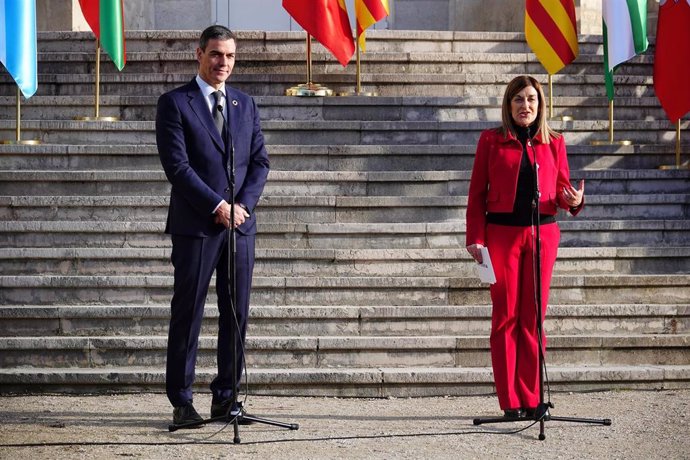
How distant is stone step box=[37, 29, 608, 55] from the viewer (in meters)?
13.5

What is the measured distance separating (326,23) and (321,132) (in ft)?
5.76

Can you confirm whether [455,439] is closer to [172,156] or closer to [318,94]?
[172,156]

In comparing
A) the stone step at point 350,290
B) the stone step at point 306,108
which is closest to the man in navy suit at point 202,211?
the stone step at point 350,290

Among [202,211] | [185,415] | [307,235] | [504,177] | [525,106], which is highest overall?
[525,106]

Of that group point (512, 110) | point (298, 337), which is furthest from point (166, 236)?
point (512, 110)

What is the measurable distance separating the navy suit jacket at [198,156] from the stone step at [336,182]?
3049mm

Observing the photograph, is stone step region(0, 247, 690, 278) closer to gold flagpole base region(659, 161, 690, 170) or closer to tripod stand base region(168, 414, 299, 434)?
gold flagpole base region(659, 161, 690, 170)

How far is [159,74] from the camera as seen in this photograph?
1263 cm

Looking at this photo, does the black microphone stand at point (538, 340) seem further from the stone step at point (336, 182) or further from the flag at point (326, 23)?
the flag at point (326, 23)

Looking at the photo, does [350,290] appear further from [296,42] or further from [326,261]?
[296,42]

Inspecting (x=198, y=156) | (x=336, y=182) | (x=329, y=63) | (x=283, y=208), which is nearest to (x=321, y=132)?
→ (x=336, y=182)

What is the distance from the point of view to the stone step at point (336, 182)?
9.94 m

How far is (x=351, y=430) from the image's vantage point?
6887 mm

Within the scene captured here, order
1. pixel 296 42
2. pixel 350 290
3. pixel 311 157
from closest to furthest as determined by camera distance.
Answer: pixel 350 290
pixel 311 157
pixel 296 42
